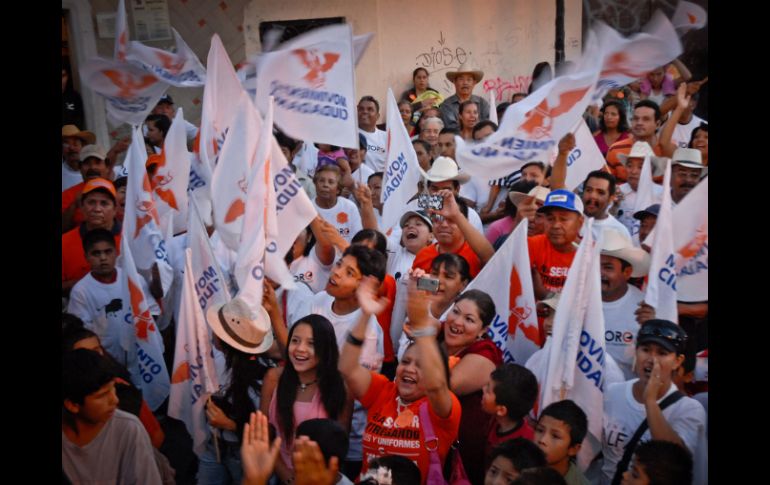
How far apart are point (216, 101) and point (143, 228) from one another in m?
1.05

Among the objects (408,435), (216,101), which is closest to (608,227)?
(408,435)

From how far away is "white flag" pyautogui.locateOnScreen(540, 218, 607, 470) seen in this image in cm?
406

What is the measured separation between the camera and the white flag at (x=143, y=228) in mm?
5480

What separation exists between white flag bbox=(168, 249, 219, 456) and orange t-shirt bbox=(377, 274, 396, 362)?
109 cm

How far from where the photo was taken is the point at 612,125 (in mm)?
8086

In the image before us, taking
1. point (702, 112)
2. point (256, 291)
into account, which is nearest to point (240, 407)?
point (256, 291)

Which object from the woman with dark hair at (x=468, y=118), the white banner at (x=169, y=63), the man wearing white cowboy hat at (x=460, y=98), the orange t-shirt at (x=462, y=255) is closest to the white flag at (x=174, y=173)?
the white banner at (x=169, y=63)

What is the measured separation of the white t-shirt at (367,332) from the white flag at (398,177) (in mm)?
1482

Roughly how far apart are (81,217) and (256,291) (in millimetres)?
2937

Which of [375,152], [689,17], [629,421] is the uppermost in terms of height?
[689,17]

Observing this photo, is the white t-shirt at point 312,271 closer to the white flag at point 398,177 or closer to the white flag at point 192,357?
the white flag at point 398,177

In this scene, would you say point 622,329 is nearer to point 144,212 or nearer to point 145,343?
point 145,343

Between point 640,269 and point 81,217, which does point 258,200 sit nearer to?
point 640,269

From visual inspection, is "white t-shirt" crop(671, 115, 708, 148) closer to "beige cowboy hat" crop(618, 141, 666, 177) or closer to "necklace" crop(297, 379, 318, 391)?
"beige cowboy hat" crop(618, 141, 666, 177)
